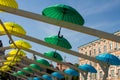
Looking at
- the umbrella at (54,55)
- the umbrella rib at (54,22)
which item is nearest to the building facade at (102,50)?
the umbrella at (54,55)

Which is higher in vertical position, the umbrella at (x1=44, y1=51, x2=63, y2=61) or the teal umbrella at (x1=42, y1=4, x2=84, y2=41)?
the teal umbrella at (x1=42, y1=4, x2=84, y2=41)

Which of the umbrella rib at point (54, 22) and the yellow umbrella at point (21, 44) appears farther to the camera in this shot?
the yellow umbrella at point (21, 44)

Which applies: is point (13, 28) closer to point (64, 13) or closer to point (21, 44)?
point (21, 44)

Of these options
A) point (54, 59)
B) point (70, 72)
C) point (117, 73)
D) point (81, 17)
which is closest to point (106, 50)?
point (117, 73)

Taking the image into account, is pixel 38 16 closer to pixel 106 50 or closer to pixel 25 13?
pixel 25 13

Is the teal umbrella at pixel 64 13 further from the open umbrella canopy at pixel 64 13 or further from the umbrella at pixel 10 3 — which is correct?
the umbrella at pixel 10 3

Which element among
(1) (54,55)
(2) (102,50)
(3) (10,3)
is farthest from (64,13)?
(2) (102,50)

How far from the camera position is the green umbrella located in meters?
12.3

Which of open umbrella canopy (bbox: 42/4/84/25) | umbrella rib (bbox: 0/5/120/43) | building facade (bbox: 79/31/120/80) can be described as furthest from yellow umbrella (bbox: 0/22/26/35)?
building facade (bbox: 79/31/120/80)

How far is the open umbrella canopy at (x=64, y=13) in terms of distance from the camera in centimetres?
1233

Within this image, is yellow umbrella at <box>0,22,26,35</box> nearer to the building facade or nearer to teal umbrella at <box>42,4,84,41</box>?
teal umbrella at <box>42,4,84,41</box>

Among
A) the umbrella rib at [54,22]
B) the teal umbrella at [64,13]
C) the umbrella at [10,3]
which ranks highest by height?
the umbrella at [10,3]

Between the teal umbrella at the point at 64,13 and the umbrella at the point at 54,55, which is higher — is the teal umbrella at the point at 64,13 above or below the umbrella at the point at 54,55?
above

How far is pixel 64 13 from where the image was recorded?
1298 centimetres
